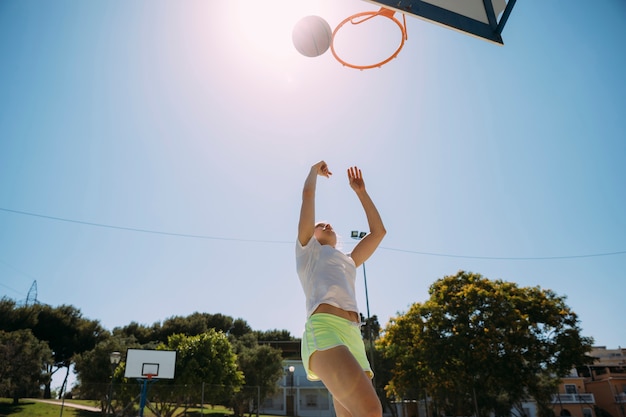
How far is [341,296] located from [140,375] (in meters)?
20.2

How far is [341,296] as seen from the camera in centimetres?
227

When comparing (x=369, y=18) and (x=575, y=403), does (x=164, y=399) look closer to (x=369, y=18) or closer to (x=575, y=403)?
(x=369, y=18)

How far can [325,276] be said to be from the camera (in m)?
2.30

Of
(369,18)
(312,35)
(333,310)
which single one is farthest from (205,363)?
(333,310)

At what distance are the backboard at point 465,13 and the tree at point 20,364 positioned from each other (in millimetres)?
29799

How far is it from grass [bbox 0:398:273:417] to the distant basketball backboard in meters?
1.58

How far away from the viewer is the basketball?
165 inches

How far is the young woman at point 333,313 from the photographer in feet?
6.17

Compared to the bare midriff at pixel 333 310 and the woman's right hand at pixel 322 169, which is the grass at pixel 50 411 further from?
the bare midriff at pixel 333 310

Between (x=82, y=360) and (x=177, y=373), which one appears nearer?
(x=177, y=373)

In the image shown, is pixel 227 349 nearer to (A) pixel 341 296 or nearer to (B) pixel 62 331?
(B) pixel 62 331

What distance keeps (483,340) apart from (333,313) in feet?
55.9

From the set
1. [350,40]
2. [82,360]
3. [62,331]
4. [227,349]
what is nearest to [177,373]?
[227,349]

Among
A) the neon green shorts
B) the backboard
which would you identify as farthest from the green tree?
the backboard
